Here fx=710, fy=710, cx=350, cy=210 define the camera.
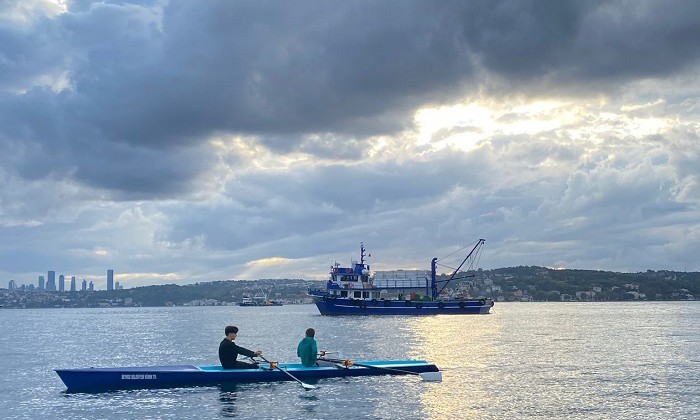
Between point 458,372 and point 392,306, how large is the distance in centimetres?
8341

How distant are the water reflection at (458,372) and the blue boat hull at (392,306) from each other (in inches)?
1805

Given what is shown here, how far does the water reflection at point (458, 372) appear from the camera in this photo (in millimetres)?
30797

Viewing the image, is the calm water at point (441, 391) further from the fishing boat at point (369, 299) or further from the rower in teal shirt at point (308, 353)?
the fishing boat at point (369, 299)

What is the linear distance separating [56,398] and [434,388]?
18652 mm

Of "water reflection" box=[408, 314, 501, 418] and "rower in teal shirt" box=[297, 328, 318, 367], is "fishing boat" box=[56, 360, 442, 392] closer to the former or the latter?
"rower in teal shirt" box=[297, 328, 318, 367]

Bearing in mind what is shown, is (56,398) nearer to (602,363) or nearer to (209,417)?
(209,417)

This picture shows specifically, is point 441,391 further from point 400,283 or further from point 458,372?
point 400,283

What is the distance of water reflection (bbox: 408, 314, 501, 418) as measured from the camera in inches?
1212

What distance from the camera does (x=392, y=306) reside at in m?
127

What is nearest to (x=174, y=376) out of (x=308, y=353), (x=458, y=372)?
(x=308, y=353)

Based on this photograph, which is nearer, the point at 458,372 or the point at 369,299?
the point at 458,372

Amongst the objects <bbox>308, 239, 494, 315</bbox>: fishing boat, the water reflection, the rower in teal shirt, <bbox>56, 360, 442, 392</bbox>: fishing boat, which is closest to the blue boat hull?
<bbox>308, 239, 494, 315</bbox>: fishing boat

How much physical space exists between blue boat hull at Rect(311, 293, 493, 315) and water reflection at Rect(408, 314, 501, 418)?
45.8 meters

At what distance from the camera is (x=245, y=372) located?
3550 cm
